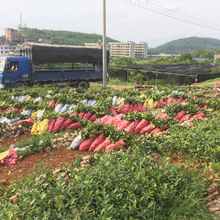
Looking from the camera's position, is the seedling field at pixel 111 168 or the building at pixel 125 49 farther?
the building at pixel 125 49

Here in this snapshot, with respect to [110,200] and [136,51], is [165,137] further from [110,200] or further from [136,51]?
[136,51]

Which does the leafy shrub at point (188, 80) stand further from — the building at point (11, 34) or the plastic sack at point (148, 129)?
the building at point (11, 34)

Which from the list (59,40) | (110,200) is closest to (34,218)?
(110,200)

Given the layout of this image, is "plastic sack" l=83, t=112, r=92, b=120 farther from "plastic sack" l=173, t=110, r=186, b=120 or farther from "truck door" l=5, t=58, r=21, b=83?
"truck door" l=5, t=58, r=21, b=83

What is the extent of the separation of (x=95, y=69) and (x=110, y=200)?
614 inches

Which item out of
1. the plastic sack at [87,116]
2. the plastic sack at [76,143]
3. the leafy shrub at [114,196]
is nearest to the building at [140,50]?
the plastic sack at [87,116]

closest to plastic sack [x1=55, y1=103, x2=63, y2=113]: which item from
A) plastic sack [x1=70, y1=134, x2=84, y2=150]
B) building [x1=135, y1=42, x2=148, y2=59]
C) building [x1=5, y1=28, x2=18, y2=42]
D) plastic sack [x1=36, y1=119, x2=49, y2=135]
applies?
plastic sack [x1=36, y1=119, x2=49, y2=135]

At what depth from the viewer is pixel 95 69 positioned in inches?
703

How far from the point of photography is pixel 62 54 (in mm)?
16047

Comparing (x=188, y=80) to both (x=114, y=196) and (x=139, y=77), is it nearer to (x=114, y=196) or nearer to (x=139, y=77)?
(x=139, y=77)

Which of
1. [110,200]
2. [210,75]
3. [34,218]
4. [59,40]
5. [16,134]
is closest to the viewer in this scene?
[34,218]

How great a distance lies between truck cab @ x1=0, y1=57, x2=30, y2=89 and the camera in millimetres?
13935

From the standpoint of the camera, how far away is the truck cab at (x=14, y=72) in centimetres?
1394

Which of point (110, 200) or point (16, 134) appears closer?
point (110, 200)
